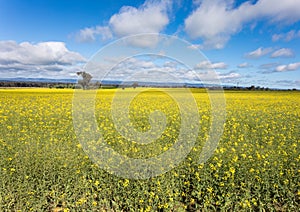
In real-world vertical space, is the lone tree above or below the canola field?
above

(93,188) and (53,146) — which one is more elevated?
(53,146)

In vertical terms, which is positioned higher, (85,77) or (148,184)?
(85,77)

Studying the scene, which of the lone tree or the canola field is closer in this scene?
the canola field

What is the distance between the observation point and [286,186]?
463 centimetres

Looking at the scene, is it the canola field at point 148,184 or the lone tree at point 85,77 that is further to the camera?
the lone tree at point 85,77

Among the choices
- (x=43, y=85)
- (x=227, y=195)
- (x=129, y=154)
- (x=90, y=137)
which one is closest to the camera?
(x=227, y=195)

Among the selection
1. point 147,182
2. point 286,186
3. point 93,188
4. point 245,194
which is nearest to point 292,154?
point 286,186

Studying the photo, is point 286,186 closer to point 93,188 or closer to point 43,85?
point 93,188

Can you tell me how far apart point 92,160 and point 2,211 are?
1.92 metres

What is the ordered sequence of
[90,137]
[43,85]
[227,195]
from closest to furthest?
[227,195]
[90,137]
[43,85]

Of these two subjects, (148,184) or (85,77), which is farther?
(85,77)

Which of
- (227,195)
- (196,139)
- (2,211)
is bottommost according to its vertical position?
(2,211)

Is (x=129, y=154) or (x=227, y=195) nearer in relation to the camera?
(x=227, y=195)

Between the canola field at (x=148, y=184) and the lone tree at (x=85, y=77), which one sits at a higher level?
the lone tree at (x=85, y=77)
